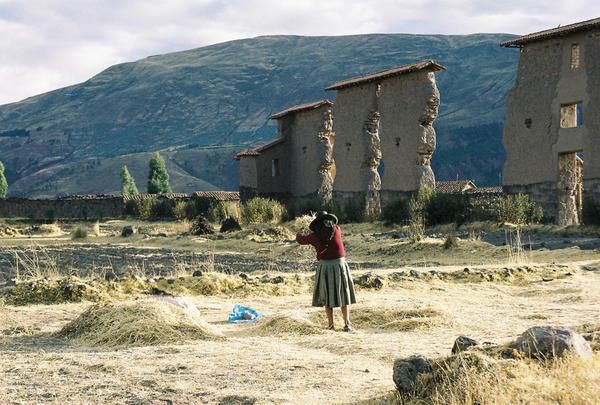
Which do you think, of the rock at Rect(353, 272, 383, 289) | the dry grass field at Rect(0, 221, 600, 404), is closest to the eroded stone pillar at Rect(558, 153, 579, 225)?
the dry grass field at Rect(0, 221, 600, 404)

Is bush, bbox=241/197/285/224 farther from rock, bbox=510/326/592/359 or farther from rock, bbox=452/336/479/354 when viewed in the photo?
rock, bbox=510/326/592/359

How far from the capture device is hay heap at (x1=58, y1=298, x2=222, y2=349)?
37.2 ft

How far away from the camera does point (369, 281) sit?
679 inches

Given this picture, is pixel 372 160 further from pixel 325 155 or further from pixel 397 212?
pixel 397 212

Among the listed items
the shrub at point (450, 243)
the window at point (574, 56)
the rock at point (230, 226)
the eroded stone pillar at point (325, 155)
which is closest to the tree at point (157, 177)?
the eroded stone pillar at point (325, 155)

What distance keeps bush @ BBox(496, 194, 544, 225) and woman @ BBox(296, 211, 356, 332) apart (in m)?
19.4

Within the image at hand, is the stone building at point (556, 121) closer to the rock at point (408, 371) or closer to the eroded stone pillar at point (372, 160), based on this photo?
the eroded stone pillar at point (372, 160)

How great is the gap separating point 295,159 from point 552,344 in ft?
138

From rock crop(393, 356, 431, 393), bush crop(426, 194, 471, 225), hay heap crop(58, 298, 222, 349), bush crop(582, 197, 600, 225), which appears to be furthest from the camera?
bush crop(426, 194, 471, 225)

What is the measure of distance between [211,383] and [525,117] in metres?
27.6

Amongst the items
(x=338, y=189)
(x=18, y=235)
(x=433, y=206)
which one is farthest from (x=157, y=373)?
(x=18, y=235)

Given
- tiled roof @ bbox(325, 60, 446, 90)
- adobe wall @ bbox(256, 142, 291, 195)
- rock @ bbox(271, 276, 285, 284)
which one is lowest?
rock @ bbox(271, 276, 285, 284)

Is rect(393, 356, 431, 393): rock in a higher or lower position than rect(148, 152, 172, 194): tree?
lower

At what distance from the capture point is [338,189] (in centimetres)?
4344
